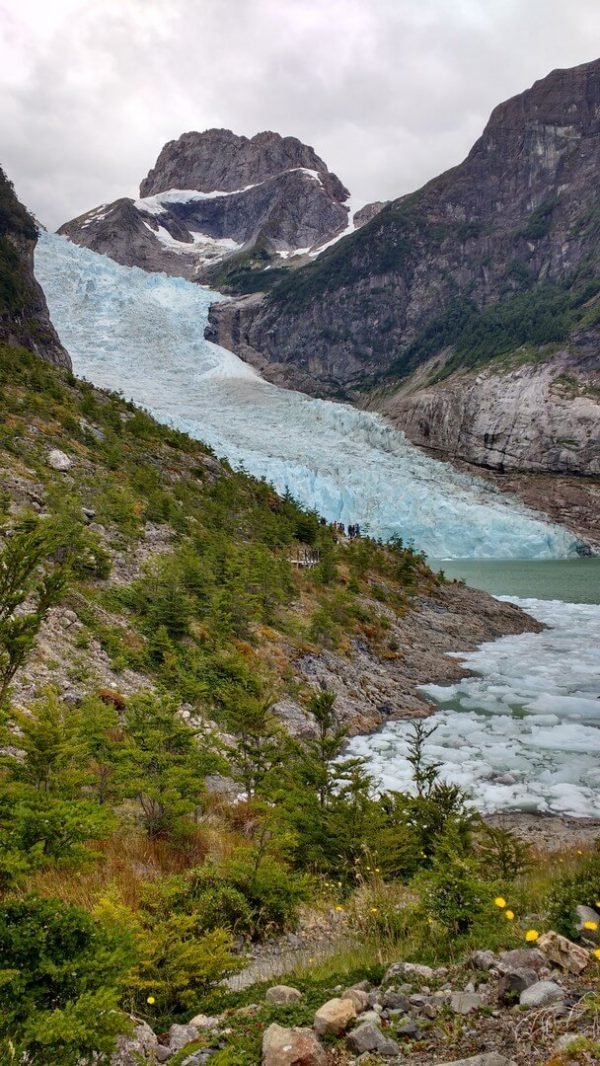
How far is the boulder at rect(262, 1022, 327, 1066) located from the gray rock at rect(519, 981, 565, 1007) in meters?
0.98

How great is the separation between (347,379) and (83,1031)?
14043 cm

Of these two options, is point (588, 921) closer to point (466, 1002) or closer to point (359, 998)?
point (466, 1002)

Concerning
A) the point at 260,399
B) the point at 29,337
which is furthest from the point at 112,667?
the point at 260,399

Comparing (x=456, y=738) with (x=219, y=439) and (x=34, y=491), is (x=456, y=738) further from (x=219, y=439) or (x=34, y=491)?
(x=219, y=439)

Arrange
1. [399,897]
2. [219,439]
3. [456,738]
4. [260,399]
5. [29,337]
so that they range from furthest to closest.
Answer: [260,399], [219,439], [29,337], [456,738], [399,897]

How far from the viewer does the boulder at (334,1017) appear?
289 centimetres

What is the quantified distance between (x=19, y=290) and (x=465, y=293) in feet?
382

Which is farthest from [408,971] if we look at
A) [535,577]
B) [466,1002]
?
[535,577]

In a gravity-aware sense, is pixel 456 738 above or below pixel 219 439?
below

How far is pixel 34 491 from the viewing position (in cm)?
1489

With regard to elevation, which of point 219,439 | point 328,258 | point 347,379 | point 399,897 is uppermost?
point 328,258

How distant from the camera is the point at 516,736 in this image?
502 inches

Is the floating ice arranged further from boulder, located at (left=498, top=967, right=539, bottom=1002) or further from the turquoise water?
the turquoise water

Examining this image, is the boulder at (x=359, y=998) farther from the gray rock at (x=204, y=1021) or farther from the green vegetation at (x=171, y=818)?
the gray rock at (x=204, y=1021)
